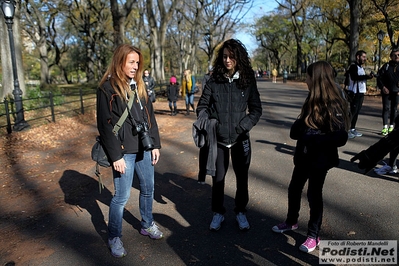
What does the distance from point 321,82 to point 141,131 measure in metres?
1.70

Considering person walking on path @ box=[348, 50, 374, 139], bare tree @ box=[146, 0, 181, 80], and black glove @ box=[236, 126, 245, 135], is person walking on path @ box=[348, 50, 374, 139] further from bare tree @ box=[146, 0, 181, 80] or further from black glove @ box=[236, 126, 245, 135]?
bare tree @ box=[146, 0, 181, 80]

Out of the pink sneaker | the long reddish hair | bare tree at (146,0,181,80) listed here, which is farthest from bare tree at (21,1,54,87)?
the pink sneaker

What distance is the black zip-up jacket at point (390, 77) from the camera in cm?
671

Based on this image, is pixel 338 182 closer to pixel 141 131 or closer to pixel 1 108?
pixel 141 131

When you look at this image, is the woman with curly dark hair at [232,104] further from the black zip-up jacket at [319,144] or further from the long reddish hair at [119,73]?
the long reddish hair at [119,73]

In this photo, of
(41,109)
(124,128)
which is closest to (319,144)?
(124,128)

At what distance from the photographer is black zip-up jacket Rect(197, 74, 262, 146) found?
128 inches

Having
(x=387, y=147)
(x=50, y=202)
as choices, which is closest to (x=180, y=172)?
(x=50, y=202)

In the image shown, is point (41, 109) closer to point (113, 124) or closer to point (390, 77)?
point (113, 124)

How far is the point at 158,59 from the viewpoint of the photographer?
83.9 ft

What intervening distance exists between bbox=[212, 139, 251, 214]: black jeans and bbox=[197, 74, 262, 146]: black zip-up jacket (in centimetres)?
11

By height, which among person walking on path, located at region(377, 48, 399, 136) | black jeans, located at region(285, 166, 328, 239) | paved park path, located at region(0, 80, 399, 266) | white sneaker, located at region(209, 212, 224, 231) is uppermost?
person walking on path, located at region(377, 48, 399, 136)

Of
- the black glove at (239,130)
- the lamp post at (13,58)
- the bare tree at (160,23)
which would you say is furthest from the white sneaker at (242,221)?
the bare tree at (160,23)

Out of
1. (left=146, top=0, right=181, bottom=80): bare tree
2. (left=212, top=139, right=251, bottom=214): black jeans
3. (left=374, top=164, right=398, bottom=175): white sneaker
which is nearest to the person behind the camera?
(left=212, top=139, right=251, bottom=214): black jeans
